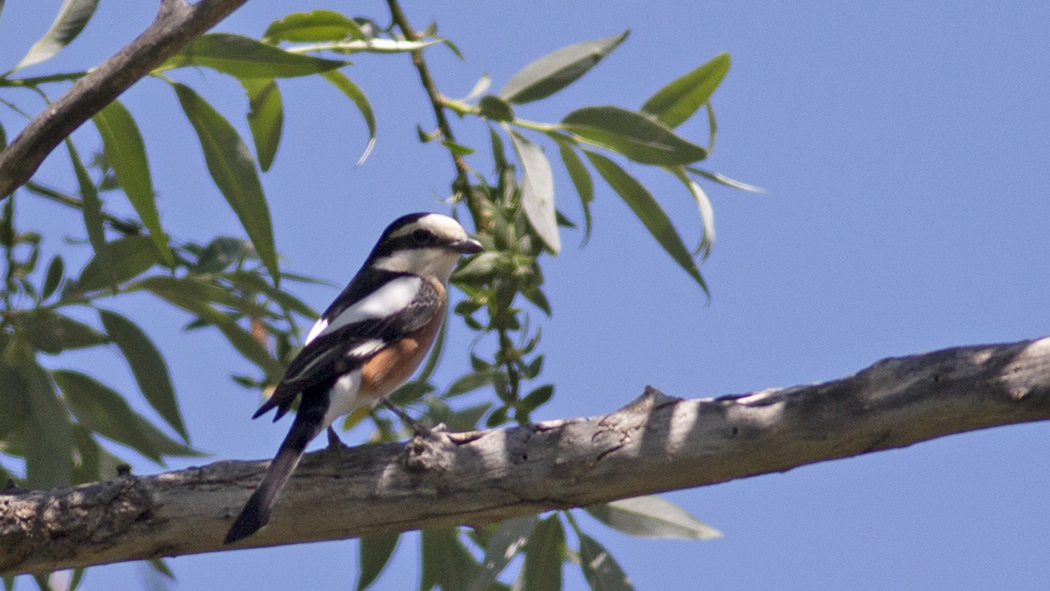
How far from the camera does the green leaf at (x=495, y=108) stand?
3.62 metres

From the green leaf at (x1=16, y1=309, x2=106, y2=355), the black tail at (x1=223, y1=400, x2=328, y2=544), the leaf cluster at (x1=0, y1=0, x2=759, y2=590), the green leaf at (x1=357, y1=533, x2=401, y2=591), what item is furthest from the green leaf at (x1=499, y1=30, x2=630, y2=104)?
the green leaf at (x1=16, y1=309, x2=106, y2=355)

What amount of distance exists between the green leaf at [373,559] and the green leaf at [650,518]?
711 mm

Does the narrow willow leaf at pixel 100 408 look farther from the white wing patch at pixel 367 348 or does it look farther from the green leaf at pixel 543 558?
the green leaf at pixel 543 558

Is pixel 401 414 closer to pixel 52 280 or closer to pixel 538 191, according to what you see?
pixel 538 191

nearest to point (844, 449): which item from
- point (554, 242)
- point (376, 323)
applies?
point (554, 242)

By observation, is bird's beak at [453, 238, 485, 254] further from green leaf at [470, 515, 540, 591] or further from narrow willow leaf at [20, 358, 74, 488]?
narrow willow leaf at [20, 358, 74, 488]

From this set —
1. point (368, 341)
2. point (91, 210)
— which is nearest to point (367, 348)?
point (368, 341)

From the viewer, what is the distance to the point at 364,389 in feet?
11.9

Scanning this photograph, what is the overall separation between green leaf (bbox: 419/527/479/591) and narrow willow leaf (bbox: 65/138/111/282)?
133cm

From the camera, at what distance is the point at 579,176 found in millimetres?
3908

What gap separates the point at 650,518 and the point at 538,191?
1.09 m

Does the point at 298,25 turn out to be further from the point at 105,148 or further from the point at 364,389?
the point at 364,389

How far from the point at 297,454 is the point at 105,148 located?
1.17 metres

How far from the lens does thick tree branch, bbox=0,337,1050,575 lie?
2.74 metres
